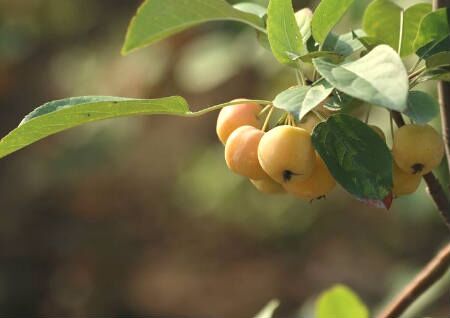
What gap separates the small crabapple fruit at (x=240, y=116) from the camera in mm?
725

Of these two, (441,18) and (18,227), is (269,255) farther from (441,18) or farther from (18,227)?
(441,18)

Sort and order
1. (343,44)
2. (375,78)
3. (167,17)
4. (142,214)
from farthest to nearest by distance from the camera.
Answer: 1. (142,214)
2. (343,44)
3. (167,17)
4. (375,78)

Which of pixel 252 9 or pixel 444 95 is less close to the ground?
pixel 252 9

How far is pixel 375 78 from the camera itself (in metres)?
0.56

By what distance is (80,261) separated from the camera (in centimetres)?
319

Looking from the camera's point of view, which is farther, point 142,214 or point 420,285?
point 142,214

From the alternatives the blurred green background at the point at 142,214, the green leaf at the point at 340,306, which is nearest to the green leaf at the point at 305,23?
the green leaf at the point at 340,306

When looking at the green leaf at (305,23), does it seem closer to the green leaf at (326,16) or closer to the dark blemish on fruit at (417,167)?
the green leaf at (326,16)

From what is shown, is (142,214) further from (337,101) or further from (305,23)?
(337,101)

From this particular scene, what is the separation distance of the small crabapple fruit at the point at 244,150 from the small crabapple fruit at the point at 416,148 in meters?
0.11

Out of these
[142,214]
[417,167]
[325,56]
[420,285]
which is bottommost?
[142,214]

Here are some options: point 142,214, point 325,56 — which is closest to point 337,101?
point 325,56

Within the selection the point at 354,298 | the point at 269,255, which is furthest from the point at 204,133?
the point at 354,298

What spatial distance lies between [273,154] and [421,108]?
112 millimetres
